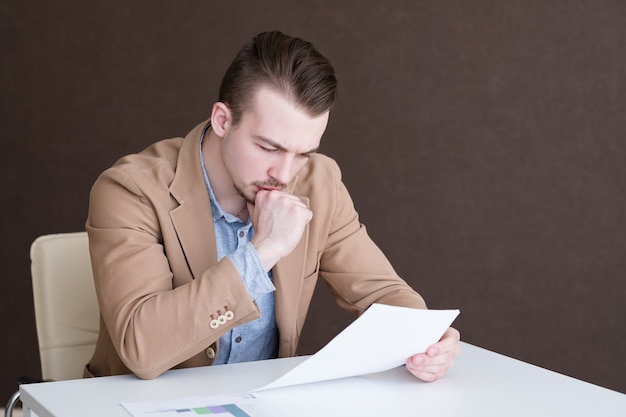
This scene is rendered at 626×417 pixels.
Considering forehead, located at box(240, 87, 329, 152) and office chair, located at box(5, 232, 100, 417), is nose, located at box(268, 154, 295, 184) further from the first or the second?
office chair, located at box(5, 232, 100, 417)

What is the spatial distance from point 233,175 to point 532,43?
226 cm

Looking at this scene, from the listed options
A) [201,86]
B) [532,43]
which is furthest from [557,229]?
[201,86]

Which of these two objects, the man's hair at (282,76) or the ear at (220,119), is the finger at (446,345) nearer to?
the man's hair at (282,76)

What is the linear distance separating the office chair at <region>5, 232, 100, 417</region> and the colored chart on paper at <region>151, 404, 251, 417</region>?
77cm

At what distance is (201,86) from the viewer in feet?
11.9

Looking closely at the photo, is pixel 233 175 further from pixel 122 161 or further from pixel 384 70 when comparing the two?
pixel 384 70

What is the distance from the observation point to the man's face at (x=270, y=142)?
1.84 m

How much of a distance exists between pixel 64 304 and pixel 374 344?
2.80 feet

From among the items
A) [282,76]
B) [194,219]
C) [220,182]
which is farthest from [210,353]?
[282,76]

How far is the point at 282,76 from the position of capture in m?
1.88

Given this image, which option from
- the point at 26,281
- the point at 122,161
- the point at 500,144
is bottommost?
the point at 26,281

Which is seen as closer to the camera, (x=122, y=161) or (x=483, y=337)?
(x=122, y=161)

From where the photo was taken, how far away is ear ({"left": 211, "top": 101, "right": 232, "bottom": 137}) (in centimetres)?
193

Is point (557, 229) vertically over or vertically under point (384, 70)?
under
